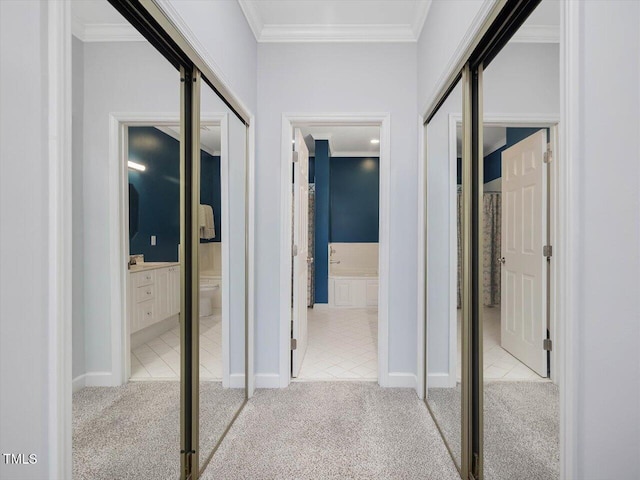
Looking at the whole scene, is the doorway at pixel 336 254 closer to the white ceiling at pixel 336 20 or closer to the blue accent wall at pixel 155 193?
the white ceiling at pixel 336 20

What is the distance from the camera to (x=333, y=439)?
1902 mm

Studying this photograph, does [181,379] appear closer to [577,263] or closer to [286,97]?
[577,263]

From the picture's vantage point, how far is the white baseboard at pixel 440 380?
1859mm

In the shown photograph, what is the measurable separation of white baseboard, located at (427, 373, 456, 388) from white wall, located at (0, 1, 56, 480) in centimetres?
179

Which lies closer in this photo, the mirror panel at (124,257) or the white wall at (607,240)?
the white wall at (607,240)

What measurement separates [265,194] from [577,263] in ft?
6.93

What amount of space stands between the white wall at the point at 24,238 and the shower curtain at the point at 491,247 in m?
1.46

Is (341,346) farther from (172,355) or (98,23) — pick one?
(98,23)

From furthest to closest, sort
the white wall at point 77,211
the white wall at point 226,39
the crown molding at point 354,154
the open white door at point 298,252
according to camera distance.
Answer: the crown molding at point 354,154 → the open white door at point 298,252 → the white wall at point 226,39 → the white wall at point 77,211

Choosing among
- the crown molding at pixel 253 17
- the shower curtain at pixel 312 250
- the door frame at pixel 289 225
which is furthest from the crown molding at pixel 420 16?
the shower curtain at pixel 312 250

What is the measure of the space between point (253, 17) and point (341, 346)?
123 inches

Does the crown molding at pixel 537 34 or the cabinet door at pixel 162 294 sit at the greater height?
the crown molding at pixel 537 34

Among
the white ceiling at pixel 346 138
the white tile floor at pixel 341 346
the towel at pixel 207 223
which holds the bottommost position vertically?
the white tile floor at pixel 341 346

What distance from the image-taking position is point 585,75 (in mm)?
758
